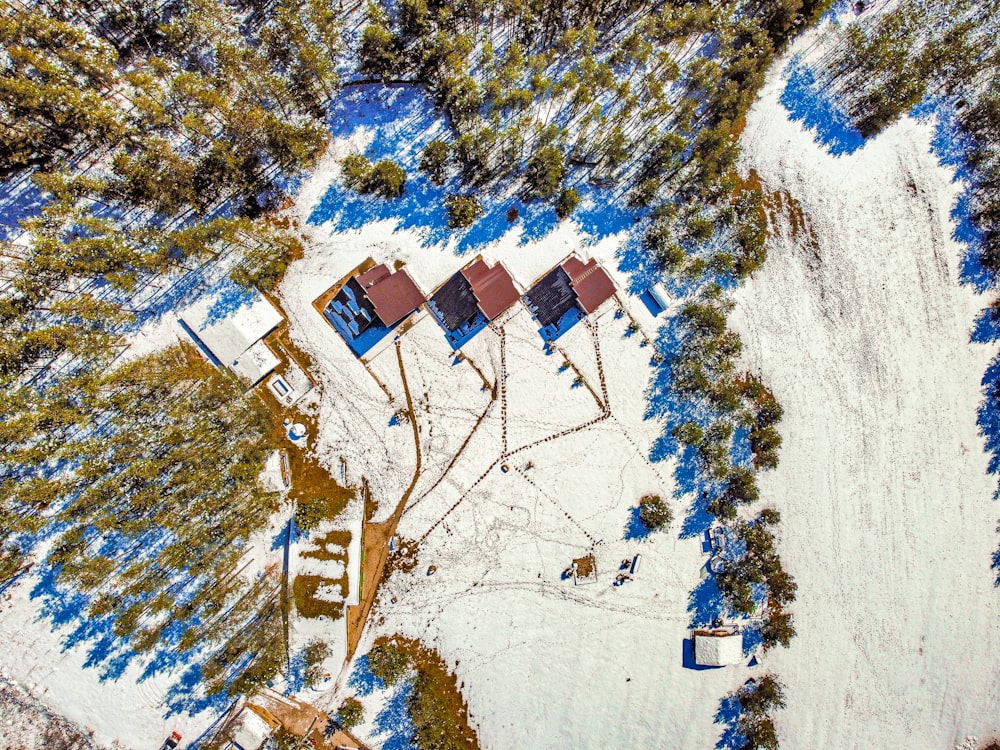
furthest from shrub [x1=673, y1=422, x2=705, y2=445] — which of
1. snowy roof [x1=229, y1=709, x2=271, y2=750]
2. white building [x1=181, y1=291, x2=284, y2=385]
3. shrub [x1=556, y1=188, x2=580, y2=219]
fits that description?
snowy roof [x1=229, y1=709, x2=271, y2=750]

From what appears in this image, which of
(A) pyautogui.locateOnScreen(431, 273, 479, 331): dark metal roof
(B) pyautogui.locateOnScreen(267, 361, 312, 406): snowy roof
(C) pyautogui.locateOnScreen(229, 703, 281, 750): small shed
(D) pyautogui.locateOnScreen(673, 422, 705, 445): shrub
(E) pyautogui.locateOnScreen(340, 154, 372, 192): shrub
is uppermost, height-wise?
(E) pyautogui.locateOnScreen(340, 154, 372, 192): shrub

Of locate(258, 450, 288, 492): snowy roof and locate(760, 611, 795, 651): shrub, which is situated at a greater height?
locate(258, 450, 288, 492): snowy roof

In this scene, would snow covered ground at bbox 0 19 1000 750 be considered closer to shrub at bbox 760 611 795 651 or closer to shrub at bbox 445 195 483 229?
shrub at bbox 760 611 795 651

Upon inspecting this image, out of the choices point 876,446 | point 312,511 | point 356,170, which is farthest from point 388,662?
point 876,446

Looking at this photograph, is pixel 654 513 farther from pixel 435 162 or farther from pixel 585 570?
pixel 435 162

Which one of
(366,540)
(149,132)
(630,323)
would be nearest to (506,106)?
(630,323)

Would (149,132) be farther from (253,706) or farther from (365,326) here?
(253,706)
